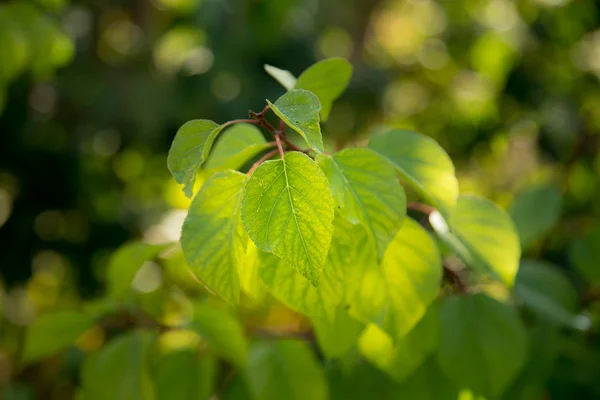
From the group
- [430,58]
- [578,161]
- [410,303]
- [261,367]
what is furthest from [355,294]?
[430,58]

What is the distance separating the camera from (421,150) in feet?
1.75

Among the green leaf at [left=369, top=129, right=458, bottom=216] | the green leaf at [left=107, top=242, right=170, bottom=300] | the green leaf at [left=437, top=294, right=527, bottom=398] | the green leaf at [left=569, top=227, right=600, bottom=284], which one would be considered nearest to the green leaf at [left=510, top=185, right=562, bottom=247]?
the green leaf at [left=569, top=227, right=600, bottom=284]

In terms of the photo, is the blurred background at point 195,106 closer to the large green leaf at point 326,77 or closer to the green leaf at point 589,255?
the green leaf at point 589,255

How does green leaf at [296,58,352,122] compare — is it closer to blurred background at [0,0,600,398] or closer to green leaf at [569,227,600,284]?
green leaf at [569,227,600,284]

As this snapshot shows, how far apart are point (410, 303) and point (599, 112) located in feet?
4.82

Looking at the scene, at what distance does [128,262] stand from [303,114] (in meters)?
0.35

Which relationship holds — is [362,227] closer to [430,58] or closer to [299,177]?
[299,177]

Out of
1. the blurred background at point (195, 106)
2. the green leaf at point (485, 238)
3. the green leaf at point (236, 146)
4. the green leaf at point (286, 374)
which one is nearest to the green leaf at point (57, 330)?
the green leaf at point (286, 374)

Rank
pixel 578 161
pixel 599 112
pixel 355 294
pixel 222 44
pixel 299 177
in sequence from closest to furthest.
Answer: pixel 299 177
pixel 355 294
pixel 578 161
pixel 222 44
pixel 599 112

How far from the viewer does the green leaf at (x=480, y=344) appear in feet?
1.93

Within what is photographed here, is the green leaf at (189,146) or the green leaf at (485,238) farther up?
the green leaf at (189,146)

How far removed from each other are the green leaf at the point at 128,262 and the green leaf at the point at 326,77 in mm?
245

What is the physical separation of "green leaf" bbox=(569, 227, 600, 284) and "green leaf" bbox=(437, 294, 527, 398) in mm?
328

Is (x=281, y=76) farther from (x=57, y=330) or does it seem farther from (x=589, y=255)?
(x=589, y=255)
